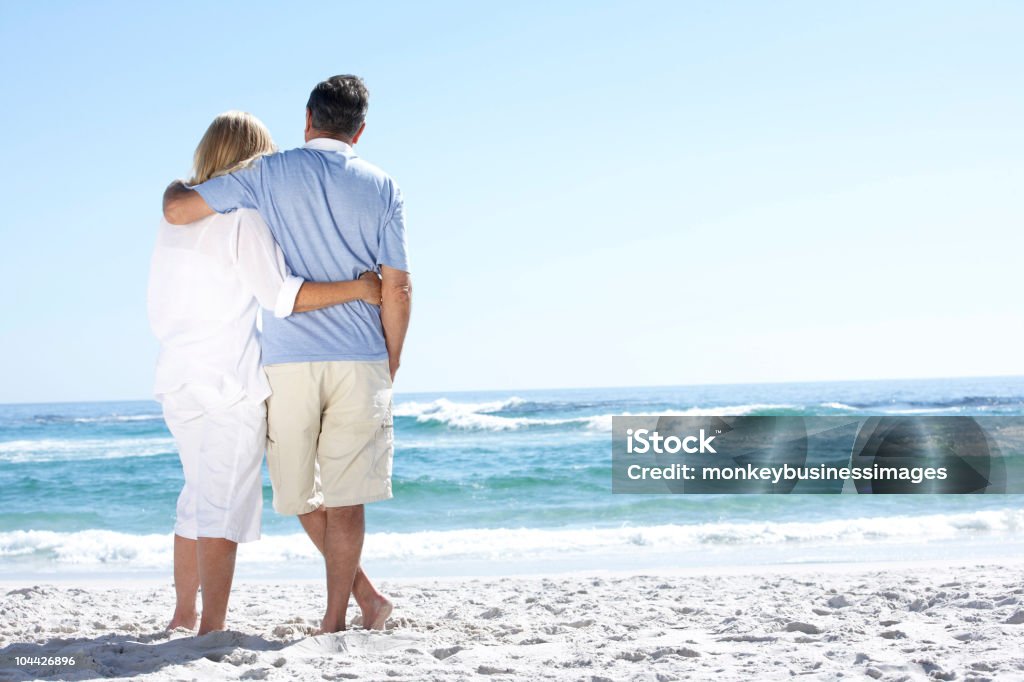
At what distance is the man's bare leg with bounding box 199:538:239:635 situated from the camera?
2.56 m

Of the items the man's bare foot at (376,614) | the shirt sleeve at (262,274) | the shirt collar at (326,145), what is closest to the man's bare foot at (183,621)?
the man's bare foot at (376,614)

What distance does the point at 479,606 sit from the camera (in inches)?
141

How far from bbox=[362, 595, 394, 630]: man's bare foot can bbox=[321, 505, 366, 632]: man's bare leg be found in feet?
0.58

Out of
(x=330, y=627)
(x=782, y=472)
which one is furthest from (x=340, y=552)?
(x=782, y=472)

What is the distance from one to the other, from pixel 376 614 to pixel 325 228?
4.18 feet

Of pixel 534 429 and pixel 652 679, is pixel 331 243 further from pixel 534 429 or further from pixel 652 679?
pixel 534 429

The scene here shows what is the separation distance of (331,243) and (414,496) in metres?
7.50

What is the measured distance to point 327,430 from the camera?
2.55m

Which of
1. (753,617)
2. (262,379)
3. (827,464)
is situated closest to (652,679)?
(753,617)

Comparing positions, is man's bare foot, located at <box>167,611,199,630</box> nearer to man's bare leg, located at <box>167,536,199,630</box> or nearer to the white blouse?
man's bare leg, located at <box>167,536,199,630</box>

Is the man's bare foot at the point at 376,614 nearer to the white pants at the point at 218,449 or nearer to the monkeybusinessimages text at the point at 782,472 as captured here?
the white pants at the point at 218,449

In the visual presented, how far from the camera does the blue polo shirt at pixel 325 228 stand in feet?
8.18

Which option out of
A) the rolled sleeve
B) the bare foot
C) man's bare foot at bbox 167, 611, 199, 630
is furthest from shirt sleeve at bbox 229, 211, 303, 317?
man's bare foot at bbox 167, 611, 199, 630

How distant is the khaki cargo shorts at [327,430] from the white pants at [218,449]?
0.21 feet
